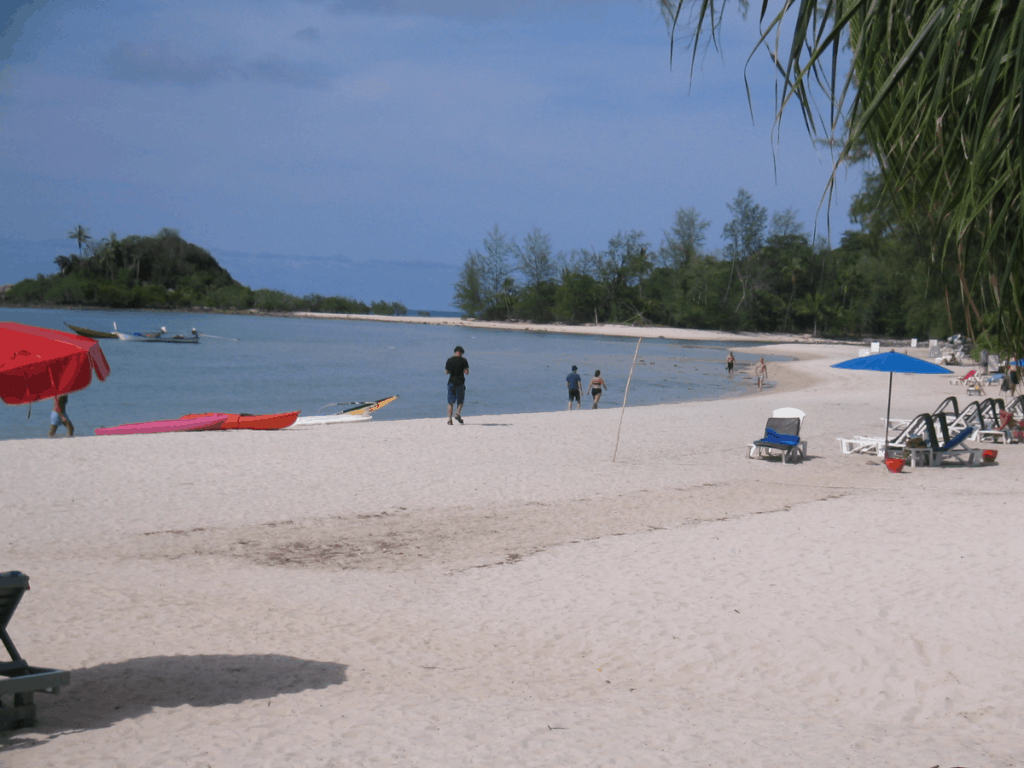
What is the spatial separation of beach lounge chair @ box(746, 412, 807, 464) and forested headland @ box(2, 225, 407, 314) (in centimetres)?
11975

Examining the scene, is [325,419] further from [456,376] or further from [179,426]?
[456,376]

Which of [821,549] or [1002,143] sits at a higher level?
[1002,143]

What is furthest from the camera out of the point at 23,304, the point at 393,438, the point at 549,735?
the point at 23,304

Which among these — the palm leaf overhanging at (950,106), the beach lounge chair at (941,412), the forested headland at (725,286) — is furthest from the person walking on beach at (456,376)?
the forested headland at (725,286)

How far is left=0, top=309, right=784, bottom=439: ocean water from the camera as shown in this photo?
26375 millimetres

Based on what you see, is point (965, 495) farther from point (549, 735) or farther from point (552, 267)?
point (552, 267)

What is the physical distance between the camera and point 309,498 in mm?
9961

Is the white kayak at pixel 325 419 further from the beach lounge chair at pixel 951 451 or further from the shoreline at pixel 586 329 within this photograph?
the shoreline at pixel 586 329

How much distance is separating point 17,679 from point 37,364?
1.54m

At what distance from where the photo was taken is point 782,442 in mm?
12852

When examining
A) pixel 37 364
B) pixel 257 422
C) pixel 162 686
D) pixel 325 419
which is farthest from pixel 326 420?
pixel 37 364

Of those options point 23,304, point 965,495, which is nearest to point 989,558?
point 965,495

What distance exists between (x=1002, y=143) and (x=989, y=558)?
6078mm

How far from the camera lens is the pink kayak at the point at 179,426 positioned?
16.2m
